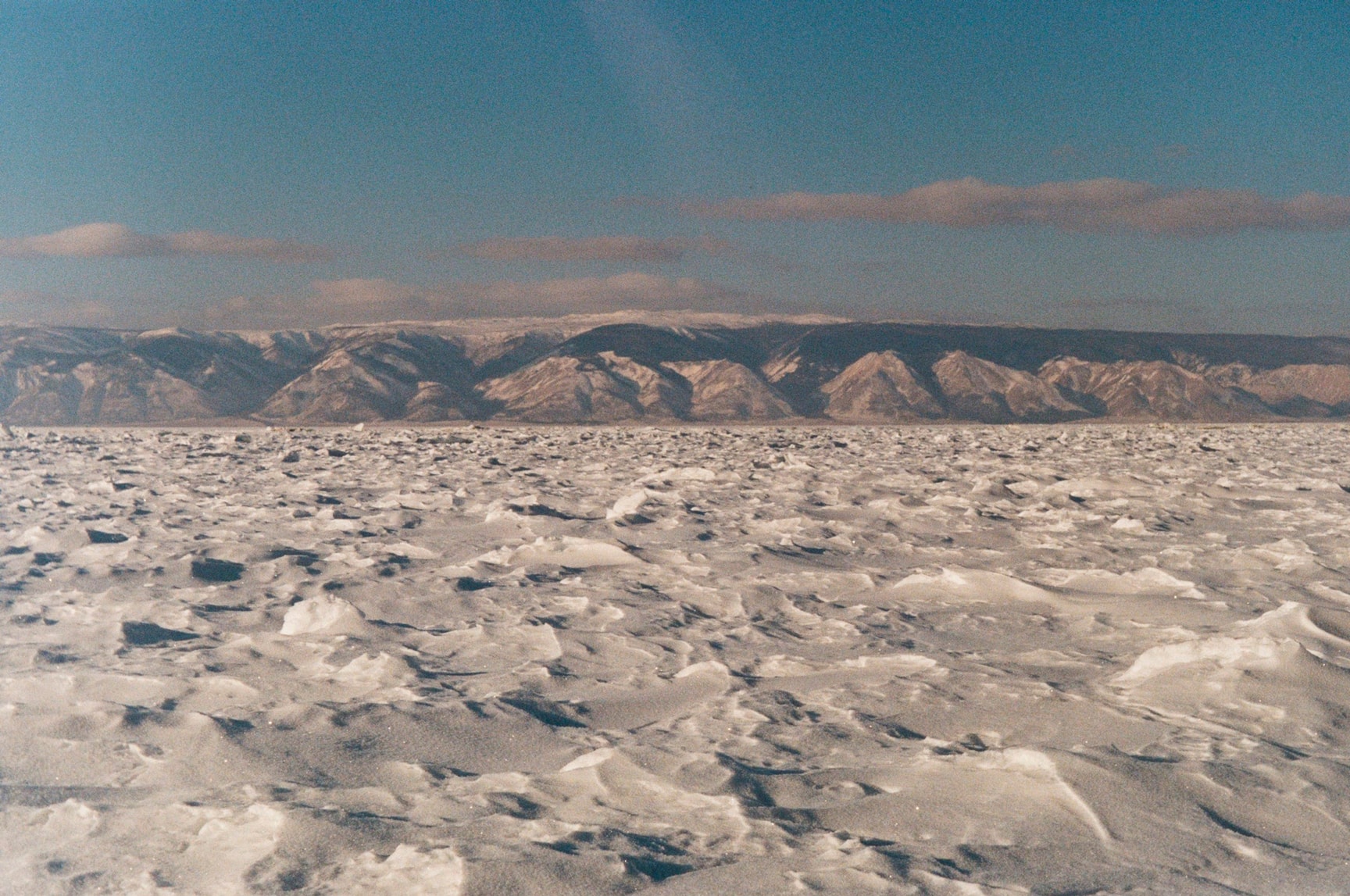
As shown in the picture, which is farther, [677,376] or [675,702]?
[677,376]

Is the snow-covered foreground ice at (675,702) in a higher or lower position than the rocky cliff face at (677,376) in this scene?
higher

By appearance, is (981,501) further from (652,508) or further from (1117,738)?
(1117,738)

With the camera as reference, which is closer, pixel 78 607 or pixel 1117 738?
pixel 1117 738

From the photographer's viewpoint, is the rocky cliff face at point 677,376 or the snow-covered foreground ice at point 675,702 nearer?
the snow-covered foreground ice at point 675,702

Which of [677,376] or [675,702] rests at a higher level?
[675,702]

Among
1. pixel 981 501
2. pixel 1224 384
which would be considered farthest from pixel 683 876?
pixel 1224 384
